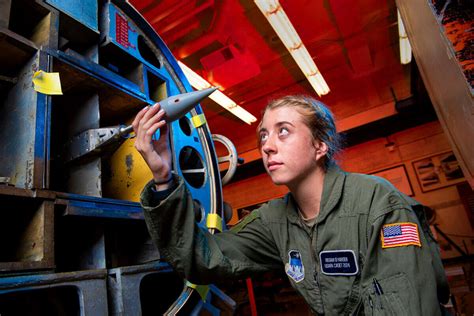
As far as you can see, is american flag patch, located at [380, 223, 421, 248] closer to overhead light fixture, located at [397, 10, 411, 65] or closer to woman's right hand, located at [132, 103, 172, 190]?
woman's right hand, located at [132, 103, 172, 190]

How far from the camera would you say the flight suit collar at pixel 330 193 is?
1172 mm

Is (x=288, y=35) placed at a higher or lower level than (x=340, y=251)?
higher

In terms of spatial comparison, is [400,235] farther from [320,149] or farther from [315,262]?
[320,149]

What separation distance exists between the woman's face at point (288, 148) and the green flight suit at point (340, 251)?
0.12 meters

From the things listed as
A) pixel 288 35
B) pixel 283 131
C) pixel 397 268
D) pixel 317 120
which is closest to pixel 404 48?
pixel 288 35

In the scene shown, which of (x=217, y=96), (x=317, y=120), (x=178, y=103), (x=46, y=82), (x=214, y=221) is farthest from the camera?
(x=217, y=96)

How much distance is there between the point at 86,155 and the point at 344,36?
434cm

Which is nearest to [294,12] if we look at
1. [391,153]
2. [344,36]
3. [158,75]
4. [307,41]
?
[307,41]

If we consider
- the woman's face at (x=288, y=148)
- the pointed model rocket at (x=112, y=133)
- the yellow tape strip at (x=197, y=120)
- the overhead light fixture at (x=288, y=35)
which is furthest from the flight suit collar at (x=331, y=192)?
the overhead light fixture at (x=288, y=35)

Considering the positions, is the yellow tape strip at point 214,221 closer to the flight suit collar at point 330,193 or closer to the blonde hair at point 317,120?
the flight suit collar at point 330,193

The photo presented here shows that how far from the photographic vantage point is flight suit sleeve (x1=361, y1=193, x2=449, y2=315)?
878 mm

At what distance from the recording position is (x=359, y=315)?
1038mm

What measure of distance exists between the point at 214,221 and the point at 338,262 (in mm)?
787

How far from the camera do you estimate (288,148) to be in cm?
128
